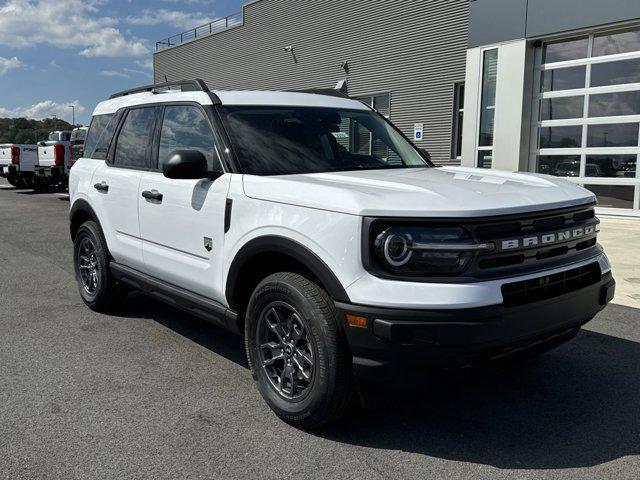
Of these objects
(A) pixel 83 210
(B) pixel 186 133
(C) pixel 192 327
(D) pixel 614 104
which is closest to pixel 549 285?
(B) pixel 186 133

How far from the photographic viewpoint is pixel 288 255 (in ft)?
10.5

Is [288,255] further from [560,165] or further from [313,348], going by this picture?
[560,165]

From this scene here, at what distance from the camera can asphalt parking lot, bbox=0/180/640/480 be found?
2.89m

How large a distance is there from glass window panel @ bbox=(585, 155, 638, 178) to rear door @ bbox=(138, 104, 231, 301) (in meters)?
10.5

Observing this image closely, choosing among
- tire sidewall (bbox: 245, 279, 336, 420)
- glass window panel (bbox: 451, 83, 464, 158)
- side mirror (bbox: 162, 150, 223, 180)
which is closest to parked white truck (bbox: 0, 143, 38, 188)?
glass window panel (bbox: 451, 83, 464, 158)

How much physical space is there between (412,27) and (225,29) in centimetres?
1162

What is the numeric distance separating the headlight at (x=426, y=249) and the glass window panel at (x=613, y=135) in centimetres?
1087

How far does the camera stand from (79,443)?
309cm

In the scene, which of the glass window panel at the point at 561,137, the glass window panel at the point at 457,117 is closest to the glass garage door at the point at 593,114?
the glass window panel at the point at 561,137

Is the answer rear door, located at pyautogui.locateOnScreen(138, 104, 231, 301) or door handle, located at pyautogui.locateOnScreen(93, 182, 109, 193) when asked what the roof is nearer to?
rear door, located at pyautogui.locateOnScreen(138, 104, 231, 301)

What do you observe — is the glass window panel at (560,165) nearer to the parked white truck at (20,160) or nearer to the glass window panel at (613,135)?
the glass window panel at (613,135)

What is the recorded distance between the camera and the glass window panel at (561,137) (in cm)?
1289

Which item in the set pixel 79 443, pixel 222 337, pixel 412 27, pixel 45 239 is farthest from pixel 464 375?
pixel 412 27

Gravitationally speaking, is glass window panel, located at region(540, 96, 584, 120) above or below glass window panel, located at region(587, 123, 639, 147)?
above
